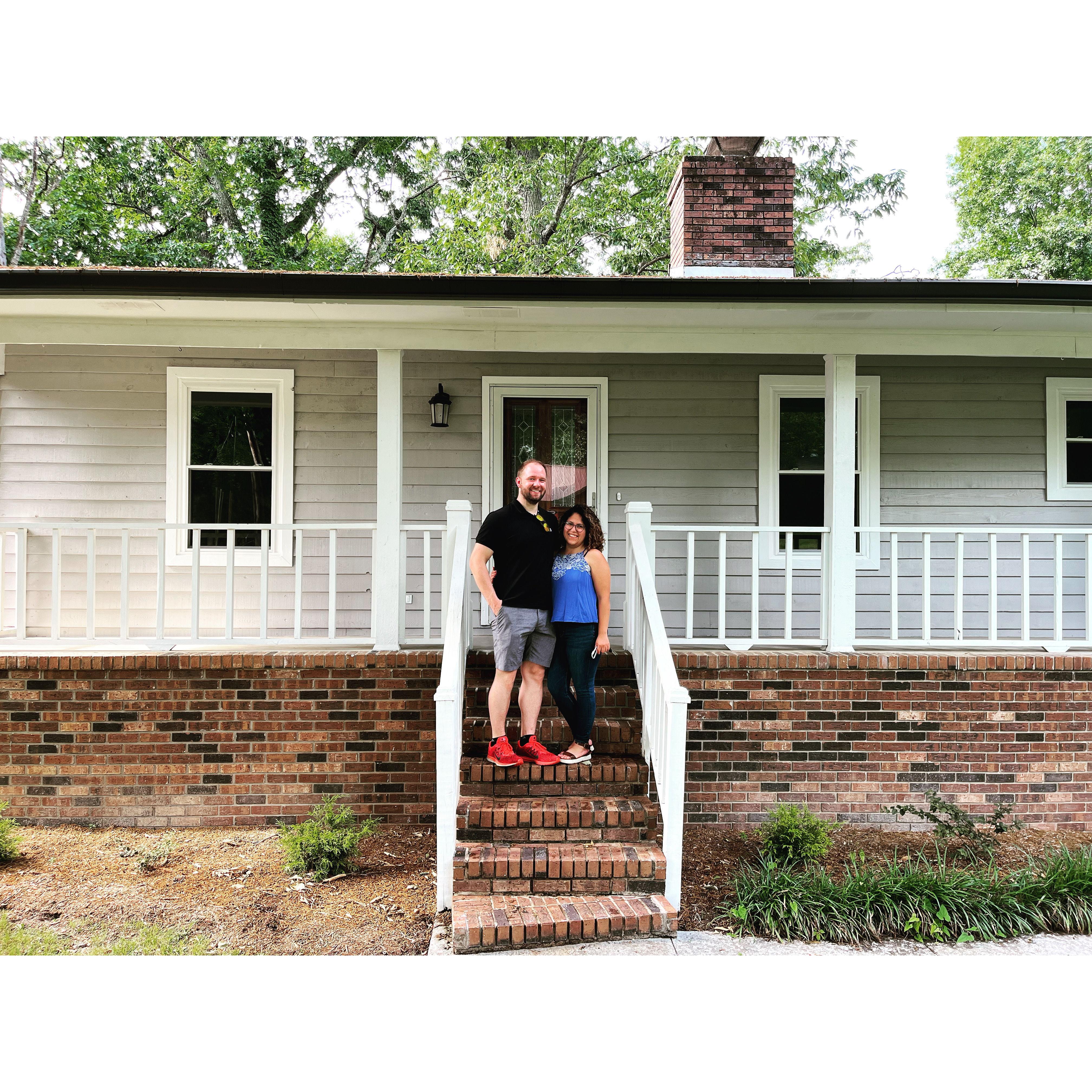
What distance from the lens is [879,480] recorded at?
23.9 ft

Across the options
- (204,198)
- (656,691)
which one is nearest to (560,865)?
(656,691)

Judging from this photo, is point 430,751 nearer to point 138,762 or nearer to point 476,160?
point 138,762

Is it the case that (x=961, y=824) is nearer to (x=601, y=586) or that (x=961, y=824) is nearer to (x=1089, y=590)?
(x=1089, y=590)

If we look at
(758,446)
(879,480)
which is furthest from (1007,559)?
(758,446)

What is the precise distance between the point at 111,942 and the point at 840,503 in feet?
17.0

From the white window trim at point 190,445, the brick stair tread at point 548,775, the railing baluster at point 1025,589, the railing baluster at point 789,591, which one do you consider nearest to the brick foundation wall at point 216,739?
the brick stair tread at point 548,775

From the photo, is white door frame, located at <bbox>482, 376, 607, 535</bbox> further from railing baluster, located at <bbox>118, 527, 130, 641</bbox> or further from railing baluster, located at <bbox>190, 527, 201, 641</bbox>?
railing baluster, located at <bbox>118, 527, 130, 641</bbox>

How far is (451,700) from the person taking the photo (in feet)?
13.4

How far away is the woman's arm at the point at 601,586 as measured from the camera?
454 cm

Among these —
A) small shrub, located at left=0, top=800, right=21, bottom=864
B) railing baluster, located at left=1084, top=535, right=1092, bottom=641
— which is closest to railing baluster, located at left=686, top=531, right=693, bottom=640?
railing baluster, located at left=1084, top=535, right=1092, bottom=641

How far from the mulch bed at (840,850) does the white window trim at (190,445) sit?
13.5 feet

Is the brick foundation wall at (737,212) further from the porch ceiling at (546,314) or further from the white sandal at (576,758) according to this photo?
the white sandal at (576,758)

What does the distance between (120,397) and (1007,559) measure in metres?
7.89

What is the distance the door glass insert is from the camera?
7.14 metres
